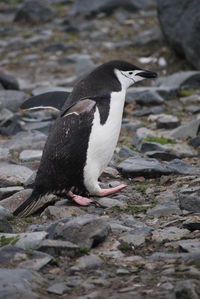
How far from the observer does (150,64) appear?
967 cm

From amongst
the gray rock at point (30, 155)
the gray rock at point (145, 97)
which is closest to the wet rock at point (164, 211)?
the gray rock at point (30, 155)

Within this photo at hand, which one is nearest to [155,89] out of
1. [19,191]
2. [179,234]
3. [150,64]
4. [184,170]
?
[150,64]

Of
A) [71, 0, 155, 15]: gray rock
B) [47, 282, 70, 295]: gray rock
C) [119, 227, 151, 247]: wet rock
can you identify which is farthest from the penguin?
[71, 0, 155, 15]: gray rock

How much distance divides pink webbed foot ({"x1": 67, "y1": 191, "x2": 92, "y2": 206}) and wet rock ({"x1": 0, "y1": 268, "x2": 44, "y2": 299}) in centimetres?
128

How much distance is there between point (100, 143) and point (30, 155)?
1399mm

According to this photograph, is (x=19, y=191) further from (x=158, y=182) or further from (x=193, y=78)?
(x=193, y=78)

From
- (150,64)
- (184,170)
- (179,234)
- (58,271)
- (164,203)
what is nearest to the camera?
(58,271)

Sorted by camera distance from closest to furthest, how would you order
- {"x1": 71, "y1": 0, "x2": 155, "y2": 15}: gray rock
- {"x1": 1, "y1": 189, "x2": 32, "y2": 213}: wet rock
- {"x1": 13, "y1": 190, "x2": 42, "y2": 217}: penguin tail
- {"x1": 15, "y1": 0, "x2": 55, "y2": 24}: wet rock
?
{"x1": 13, "y1": 190, "x2": 42, "y2": 217}: penguin tail → {"x1": 1, "y1": 189, "x2": 32, "y2": 213}: wet rock → {"x1": 71, "y1": 0, "x2": 155, "y2": 15}: gray rock → {"x1": 15, "y1": 0, "x2": 55, "y2": 24}: wet rock

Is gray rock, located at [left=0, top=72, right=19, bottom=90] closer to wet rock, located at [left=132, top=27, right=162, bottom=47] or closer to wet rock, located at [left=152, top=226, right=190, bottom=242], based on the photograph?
wet rock, located at [left=132, top=27, right=162, bottom=47]

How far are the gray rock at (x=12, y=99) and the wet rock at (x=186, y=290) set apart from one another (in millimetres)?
4886

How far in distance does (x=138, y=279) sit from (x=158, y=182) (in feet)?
5.97

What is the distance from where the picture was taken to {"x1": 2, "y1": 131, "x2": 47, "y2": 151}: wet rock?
6.30m

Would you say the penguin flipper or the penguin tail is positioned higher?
the penguin flipper

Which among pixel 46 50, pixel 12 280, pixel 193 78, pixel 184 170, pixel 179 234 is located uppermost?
pixel 12 280
